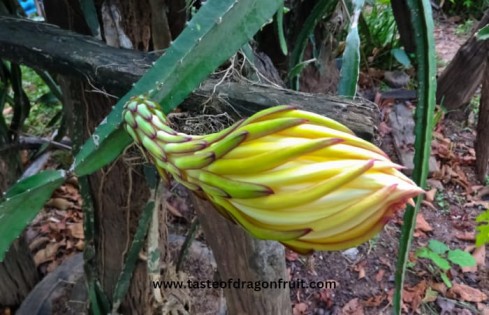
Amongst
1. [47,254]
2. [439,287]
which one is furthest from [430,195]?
[47,254]

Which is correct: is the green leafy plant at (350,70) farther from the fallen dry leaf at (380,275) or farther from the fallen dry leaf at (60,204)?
the fallen dry leaf at (60,204)

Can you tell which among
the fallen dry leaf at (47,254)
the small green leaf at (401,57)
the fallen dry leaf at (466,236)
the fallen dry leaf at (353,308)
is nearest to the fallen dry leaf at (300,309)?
the fallen dry leaf at (353,308)

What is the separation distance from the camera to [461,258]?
133 centimetres

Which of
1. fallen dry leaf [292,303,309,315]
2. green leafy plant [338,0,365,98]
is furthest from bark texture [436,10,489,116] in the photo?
green leafy plant [338,0,365,98]

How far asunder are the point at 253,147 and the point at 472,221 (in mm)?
1450

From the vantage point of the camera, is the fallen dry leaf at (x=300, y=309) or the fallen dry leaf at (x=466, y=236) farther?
the fallen dry leaf at (x=466, y=236)

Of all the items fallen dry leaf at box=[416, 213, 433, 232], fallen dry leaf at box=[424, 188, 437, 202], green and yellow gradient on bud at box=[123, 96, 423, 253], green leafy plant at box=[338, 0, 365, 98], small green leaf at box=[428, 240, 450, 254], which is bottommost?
small green leaf at box=[428, 240, 450, 254]

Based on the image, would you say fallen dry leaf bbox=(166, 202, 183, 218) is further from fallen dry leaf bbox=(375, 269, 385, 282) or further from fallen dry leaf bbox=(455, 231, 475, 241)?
fallen dry leaf bbox=(455, 231, 475, 241)

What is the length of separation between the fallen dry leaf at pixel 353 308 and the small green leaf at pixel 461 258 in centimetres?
29

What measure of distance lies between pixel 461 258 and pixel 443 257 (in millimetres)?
55

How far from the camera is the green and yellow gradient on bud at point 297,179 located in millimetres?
275

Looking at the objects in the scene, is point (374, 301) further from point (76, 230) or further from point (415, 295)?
point (76, 230)

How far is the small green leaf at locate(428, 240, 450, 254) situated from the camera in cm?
138

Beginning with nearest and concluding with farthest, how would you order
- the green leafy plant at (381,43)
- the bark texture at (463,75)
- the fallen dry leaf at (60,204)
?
the fallen dry leaf at (60,204) → the bark texture at (463,75) → the green leafy plant at (381,43)
